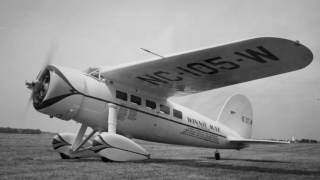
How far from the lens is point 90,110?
32.6 ft

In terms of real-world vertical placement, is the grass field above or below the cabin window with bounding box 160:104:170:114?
below

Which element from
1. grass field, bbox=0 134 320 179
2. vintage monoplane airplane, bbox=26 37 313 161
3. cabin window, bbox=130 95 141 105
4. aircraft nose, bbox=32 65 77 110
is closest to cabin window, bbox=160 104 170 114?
vintage monoplane airplane, bbox=26 37 313 161

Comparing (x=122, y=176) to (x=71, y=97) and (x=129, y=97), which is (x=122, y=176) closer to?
(x=71, y=97)

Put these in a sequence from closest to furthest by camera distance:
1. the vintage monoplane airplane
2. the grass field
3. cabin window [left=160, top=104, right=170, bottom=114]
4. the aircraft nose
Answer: the grass field < the vintage monoplane airplane < the aircraft nose < cabin window [left=160, top=104, right=170, bottom=114]

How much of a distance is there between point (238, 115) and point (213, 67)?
7.73 m

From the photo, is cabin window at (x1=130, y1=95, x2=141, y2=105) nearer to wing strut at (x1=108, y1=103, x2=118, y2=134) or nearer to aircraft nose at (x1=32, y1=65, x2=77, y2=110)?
wing strut at (x1=108, y1=103, x2=118, y2=134)

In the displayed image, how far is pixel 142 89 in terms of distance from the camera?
1151 cm

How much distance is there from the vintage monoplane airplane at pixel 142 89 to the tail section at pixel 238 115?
3569 mm

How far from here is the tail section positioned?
1609 centimetres

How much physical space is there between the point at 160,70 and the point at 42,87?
3643 mm

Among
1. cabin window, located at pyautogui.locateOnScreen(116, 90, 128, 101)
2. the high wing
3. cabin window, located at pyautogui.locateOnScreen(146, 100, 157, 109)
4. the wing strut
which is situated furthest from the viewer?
cabin window, located at pyautogui.locateOnScreen(146, 100, 157, 109)

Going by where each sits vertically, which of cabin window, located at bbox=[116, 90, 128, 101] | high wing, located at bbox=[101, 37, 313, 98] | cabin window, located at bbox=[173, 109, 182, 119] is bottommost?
cabin window, located at bbox=[173, 109, 182, 119]

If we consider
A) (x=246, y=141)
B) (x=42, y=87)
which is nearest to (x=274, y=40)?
(x=42, y=87)

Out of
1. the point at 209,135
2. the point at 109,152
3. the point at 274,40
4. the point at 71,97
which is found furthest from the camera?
the point at 209,135
